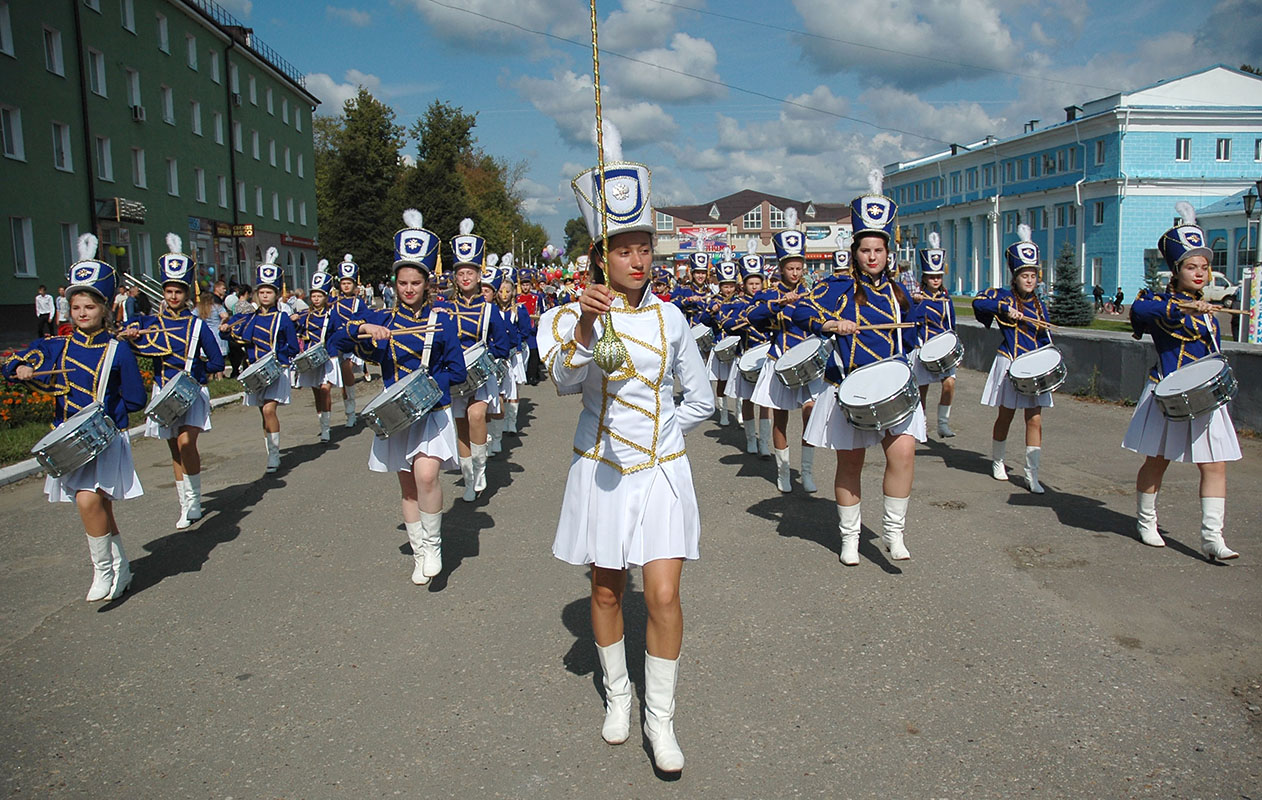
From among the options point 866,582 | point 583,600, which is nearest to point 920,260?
point 866,582

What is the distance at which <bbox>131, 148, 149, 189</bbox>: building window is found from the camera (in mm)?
31516

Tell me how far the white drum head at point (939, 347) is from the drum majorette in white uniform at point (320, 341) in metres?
6.85

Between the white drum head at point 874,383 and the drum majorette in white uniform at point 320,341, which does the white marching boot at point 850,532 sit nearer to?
the white drum head at point 874,383

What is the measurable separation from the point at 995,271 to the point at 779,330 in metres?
67.5

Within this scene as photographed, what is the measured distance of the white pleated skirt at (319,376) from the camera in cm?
1151

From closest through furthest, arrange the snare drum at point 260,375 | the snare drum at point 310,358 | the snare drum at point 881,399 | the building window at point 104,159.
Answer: the snare drum at point 881,399 < the snare drum at point 260,375 < the snare drum at point 310,358 < the building window at point 104,159

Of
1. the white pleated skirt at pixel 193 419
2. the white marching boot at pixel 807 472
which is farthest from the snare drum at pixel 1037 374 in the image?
the white pleated skirt at pixel 193 419

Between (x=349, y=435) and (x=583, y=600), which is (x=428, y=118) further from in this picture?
(x=583, y=600)

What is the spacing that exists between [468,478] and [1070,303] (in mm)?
29117

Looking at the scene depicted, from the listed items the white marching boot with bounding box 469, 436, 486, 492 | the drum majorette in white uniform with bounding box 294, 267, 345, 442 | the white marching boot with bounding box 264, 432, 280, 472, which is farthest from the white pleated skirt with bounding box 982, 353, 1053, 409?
the drum majorette in white uniform with bounding box 294, 267, 345, 442

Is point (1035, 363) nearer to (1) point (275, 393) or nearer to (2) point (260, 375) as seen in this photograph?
(2) point (260, 375)

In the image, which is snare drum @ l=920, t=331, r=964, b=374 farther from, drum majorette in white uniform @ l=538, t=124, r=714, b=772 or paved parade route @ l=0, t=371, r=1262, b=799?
drum majorette in white uniform @ l=538, t=124, r=714, b=772

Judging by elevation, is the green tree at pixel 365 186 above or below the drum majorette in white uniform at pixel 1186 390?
above

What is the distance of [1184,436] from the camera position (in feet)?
19.9
